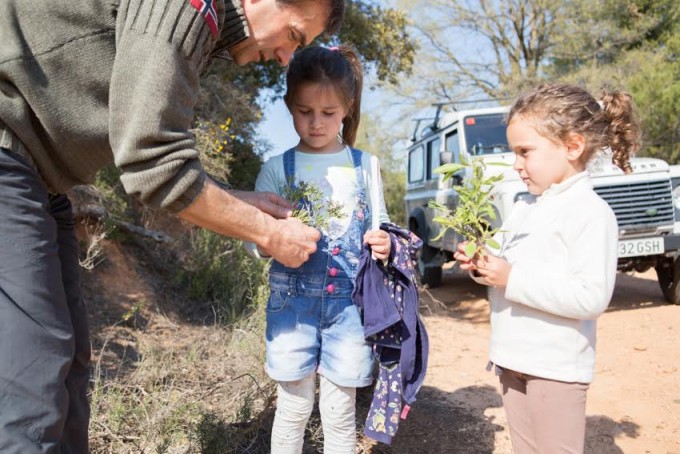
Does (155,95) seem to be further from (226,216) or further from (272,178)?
(272,178)

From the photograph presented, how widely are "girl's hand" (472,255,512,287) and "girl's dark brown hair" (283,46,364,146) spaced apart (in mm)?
836

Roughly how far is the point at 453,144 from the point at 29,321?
633cm

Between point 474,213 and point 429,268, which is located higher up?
point 474,213

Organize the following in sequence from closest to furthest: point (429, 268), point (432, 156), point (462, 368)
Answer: point (462, 368) → point (432, 156) → point (429, 268)

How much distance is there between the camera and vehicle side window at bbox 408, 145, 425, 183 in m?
8.81

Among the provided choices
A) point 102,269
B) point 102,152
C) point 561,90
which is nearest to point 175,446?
point 102,152

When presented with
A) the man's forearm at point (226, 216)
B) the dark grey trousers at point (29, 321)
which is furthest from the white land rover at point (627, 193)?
the dark grey trousers at point (29, 321)

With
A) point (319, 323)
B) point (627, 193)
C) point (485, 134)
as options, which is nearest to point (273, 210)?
point (319, 323)

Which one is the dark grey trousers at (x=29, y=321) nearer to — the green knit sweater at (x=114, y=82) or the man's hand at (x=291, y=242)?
the green knit sweater at (x=114, y=82)

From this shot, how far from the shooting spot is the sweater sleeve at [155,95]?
4.39 feet

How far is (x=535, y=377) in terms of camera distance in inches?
74.9

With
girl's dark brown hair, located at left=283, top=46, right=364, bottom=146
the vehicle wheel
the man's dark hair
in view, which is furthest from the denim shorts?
the vehicle wheel

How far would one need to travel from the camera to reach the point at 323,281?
2107 mm

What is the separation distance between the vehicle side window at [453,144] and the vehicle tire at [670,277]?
2550 millimetres
